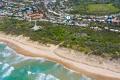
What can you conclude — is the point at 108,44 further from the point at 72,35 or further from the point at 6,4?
the point at 6,4

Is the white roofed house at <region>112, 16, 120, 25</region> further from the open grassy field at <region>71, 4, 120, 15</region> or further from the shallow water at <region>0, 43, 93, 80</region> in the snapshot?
the shallow water at <region>0, 43, 93, 80</region>

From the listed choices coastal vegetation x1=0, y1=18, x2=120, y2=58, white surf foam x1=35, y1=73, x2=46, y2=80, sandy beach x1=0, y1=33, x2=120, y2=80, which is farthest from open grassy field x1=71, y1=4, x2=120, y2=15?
white surf foam x1=35, y1=73, x2=46, y2=80

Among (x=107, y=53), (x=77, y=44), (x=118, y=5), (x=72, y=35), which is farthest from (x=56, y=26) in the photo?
(x=118, y=5)

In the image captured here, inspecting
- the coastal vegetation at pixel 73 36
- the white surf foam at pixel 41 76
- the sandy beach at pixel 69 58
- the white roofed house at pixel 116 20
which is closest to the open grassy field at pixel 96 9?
the white roofed house at pixel 116 20

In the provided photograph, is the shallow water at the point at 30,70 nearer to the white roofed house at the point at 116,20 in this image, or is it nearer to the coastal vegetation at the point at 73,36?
the coastal vegetation at the point at 73,36

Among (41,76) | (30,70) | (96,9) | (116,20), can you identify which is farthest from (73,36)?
(96,9)

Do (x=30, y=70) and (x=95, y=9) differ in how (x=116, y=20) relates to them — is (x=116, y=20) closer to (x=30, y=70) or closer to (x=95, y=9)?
(x=95, y=9)
